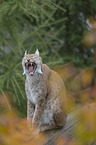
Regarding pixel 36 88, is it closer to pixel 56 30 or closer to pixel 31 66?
pixel 31 66

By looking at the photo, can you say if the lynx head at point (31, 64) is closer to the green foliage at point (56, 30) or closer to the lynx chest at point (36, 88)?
the lynx chest at point (36, 88)

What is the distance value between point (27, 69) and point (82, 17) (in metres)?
3.62

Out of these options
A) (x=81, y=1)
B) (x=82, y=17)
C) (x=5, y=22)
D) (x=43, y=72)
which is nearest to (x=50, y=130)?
(x=43, y=72)

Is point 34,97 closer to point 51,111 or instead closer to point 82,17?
point 51,111

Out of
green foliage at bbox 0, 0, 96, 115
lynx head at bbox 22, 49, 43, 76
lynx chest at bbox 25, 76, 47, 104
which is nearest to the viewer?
lynx head at bbox 22, 49, 43, 76

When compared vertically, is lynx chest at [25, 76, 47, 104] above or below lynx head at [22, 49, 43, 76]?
below

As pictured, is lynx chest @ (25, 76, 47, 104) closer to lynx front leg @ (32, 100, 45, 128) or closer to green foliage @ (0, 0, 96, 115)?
lynx front leg @ (32, 100, 45, 128)

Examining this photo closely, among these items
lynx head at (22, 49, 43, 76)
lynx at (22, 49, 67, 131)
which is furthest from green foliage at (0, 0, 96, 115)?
lynx head at (22, 49, 43, 76)

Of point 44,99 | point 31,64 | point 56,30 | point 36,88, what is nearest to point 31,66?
point 31,64

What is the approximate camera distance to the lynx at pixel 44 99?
1936mm

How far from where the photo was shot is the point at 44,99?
2002 millimetres

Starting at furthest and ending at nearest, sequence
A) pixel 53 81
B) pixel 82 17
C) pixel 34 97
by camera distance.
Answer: pixel 82 17 < pixel 53 81 < pixel 34 97

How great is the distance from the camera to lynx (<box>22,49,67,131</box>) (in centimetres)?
194

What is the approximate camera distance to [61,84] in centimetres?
219
